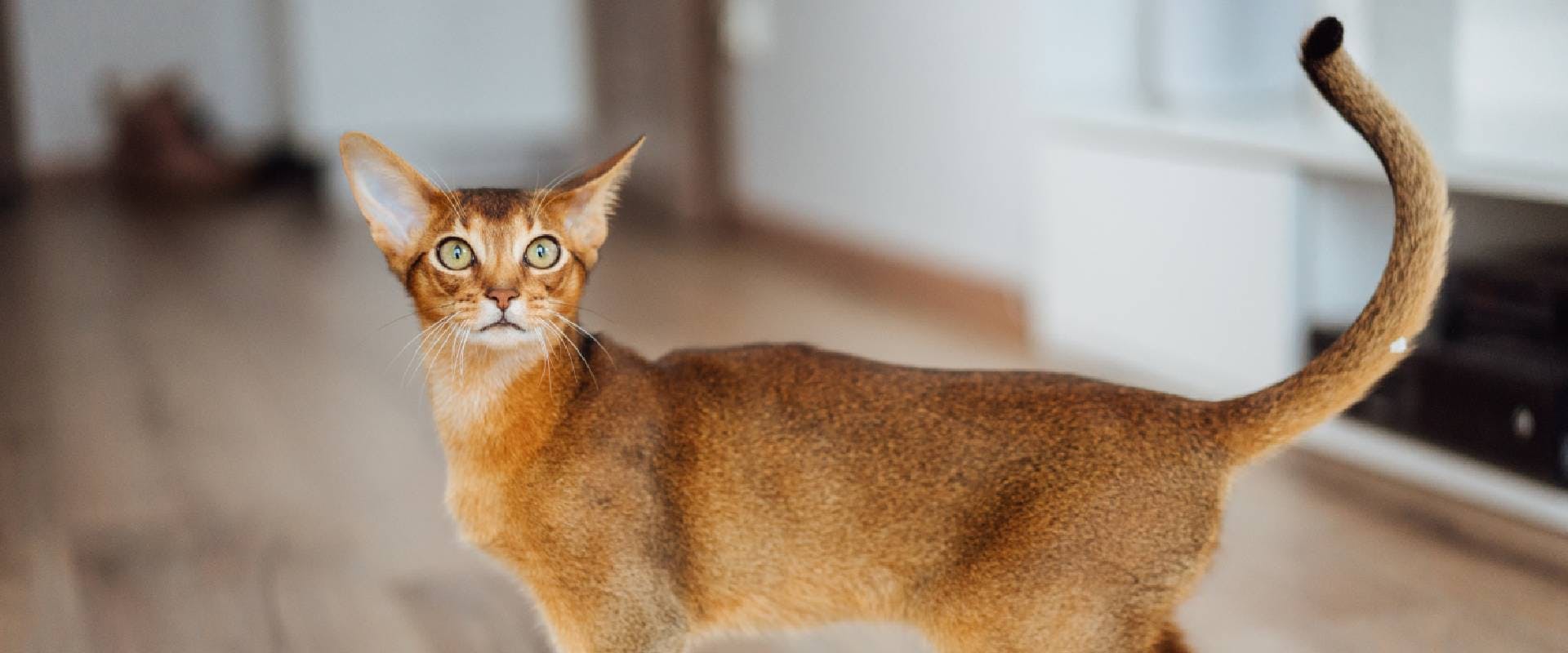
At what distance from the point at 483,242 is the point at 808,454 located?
1.14 ft

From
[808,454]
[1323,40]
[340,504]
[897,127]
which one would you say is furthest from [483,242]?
[897,127]

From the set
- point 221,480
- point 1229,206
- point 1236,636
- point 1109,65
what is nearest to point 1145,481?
point 1236,636

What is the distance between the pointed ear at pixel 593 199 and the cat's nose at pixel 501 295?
0.31 feet

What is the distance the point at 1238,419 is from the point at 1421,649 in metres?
0.86

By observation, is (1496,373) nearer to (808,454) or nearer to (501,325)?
(808,454)

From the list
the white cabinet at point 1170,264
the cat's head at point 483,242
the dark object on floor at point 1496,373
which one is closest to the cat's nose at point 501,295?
the cat's head at point 483,242

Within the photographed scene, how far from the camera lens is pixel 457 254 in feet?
4.58

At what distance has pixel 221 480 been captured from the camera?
117 inches

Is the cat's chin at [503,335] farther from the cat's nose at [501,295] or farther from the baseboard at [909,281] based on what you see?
the baseboard at [909,281]

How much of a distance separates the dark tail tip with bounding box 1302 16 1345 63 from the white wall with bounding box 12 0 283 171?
6.91 metres

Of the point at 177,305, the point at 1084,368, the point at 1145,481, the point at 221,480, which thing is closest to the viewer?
the point at 1145,481

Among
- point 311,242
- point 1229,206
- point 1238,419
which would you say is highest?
point 1238,419

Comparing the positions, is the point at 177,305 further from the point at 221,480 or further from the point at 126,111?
the point at 126,111

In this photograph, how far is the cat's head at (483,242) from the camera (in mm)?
1386
